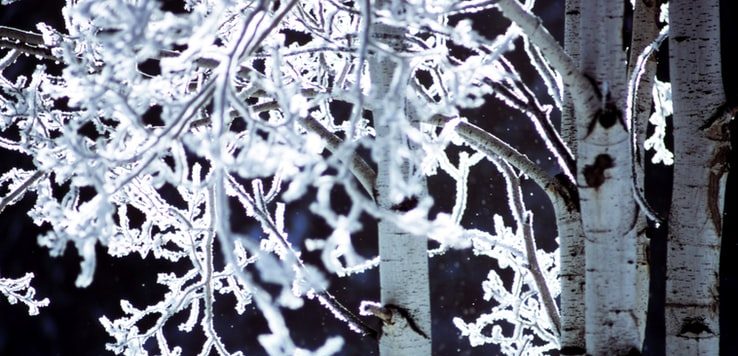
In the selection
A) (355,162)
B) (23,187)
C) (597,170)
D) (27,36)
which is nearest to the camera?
(597,170)

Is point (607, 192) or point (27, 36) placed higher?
point (27, 36)

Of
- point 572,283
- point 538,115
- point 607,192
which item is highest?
point 538,115

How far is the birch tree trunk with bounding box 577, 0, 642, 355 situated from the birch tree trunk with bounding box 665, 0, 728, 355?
30 centimetres

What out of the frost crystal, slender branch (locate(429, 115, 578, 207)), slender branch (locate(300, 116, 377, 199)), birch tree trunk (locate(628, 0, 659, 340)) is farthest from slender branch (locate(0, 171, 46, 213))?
birch tree trunk (locate(628, 0, 659, 340))

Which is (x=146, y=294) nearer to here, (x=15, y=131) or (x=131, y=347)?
(x=15, y=131)

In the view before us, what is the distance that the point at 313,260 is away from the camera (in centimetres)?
688

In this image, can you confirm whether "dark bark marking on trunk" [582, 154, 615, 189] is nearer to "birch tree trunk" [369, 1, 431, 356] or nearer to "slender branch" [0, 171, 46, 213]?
"birch tree trunk" [369, 1, 431, 356]

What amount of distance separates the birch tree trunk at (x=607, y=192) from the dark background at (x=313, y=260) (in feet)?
14.5

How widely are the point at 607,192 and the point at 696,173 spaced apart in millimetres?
375

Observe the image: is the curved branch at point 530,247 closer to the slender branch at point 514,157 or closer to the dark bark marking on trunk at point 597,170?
the slender branch at point 514,157

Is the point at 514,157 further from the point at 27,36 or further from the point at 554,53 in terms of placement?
the point at 27,36

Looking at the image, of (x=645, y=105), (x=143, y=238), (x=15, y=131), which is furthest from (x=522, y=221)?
(x=15, y=131)

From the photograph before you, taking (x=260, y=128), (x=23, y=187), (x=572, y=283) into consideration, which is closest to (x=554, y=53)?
(x=260, y=128)

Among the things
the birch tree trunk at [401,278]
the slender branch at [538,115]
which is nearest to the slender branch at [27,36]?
the birch tree trunk at [401,278]
